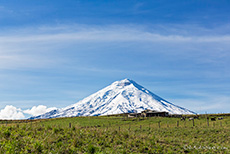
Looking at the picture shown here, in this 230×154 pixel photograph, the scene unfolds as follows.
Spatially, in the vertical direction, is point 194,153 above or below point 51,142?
below

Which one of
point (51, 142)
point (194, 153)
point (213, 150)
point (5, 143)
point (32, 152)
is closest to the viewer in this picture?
point (32, 152)

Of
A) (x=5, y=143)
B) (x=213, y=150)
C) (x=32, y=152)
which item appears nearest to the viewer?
(x=32, y=152)

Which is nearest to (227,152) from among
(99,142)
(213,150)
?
(213,150)

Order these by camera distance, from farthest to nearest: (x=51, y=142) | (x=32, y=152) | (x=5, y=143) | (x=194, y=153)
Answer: (x=194, y=153) < (x=51, y=142) < (x=5, y=143) < (x=32, y=152)

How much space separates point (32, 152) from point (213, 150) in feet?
63.1

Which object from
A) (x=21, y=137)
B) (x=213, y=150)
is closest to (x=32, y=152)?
(x=21, y=137)

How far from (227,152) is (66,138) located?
16.7 metres

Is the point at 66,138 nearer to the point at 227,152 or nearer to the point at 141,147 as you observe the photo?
the point at 141,147

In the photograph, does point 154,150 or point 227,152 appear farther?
point 227,152

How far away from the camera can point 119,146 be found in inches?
861

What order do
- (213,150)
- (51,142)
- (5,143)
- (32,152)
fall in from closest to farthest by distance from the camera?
(32,152) → (5,143) → (51,142) → (213,150)

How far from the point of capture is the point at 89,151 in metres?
19.3

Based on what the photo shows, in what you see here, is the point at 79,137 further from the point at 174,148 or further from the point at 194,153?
the point at 194,153

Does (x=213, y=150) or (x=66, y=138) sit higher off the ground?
(x=66, y=138)
